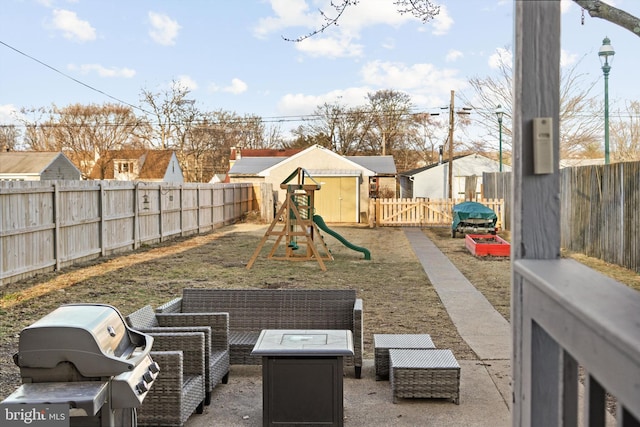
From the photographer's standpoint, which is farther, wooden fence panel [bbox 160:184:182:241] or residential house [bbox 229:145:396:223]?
residential house [bbox 229:145:396:223]

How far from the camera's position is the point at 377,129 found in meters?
51.9

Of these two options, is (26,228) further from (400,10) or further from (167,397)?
(167,397)

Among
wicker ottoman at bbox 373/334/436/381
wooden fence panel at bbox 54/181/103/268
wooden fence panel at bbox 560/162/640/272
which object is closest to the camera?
wicker ottoman at bbox 373/334/436/381

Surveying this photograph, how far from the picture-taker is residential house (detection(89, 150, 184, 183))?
48.6m

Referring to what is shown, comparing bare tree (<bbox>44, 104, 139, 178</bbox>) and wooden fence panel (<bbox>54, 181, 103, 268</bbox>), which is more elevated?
bare tree (<bbox>44, 104, 139, 178</bbox>)

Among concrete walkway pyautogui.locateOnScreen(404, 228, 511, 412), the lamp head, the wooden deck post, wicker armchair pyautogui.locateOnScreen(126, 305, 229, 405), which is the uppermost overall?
the lamp head

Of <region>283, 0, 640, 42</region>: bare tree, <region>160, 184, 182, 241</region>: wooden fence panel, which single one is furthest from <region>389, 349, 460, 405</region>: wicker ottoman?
<region>160, 184, 182, 241</region>: wooden fence panel

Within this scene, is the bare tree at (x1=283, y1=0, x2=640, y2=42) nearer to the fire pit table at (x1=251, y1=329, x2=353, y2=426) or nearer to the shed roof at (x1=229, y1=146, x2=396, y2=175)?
the fire pit table at (x1=251, y1=329, x2=353, y2=426)

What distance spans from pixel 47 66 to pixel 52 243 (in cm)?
1598

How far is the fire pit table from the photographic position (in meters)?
4.34

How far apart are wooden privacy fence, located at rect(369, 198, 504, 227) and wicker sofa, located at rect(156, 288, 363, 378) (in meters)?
21.7

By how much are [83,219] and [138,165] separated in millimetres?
36448

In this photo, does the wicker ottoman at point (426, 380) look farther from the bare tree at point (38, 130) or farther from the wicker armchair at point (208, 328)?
the bare tree at point (38, 130)

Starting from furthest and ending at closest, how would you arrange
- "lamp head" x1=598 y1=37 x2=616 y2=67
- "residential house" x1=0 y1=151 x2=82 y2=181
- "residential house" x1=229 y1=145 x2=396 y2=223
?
"residential house" x1=0 y1=151 x2=82 y2=181 → "residential house" x1=229 y1=145 x2=396 y2=223 → "lamp head" x1=598 y1=37 x2=616 y2=67
